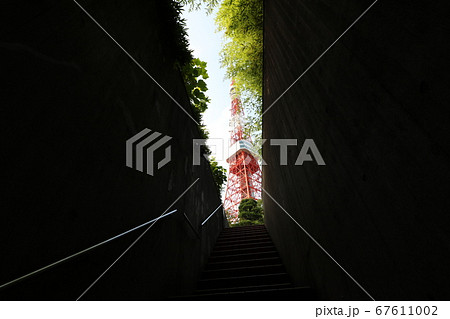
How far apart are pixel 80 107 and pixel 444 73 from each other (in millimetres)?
1165

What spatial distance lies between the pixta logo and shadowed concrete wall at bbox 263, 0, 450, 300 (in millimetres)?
1135

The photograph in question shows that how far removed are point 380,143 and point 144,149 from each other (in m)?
1.32

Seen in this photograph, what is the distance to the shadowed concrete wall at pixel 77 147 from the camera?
2.08 ft

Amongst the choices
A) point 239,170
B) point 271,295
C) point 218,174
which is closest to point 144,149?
point 271,295

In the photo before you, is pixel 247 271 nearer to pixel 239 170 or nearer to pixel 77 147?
pixel 77 147

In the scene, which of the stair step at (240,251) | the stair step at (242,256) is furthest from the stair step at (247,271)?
the stair step at (240,251)

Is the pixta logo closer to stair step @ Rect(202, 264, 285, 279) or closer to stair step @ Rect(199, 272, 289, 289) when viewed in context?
stair step @ Rect(199, 272, 289, 289)

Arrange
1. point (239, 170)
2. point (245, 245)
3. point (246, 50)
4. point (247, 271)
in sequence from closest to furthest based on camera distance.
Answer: point (247, 271)
point (245, 245)
point (246, 50)
point (239, 170)

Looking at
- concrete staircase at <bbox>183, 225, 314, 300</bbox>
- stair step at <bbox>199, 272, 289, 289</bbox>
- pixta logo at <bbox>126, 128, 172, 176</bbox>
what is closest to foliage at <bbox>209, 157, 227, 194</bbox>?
concrete staircase at <bbox>183, 225, 314, 300</bbox>

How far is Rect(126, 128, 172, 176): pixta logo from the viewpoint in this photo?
4.54ft

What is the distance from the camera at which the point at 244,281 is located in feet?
8.53

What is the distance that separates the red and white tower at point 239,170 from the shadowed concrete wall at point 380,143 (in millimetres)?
14908
